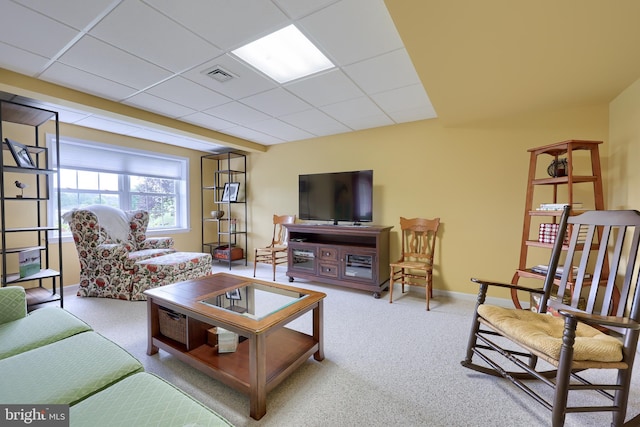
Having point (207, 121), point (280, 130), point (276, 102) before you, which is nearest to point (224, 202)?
point (207, 121)

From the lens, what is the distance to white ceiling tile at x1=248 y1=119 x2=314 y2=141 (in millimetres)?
3557

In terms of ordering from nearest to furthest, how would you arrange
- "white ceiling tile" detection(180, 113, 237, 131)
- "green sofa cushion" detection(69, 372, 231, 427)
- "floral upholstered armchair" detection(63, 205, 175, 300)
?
"green sofa cushion" detection(69, 372, 231, 427) → "floral upholstered armchair" detection(63, 205, 175, 300) → "white ceiling tile" detection(180, 113, 237, 131)

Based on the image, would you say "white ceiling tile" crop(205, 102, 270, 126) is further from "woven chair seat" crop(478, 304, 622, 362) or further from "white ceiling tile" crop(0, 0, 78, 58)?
"woven chair seat" crop(478, 304, 622, 362)

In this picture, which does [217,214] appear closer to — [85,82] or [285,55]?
[85,82]

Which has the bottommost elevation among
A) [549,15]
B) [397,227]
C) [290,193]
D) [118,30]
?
[397,227]

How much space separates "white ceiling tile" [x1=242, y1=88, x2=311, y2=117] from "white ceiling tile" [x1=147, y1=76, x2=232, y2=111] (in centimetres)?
29

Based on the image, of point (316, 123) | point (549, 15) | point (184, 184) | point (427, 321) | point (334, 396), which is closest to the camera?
point (549, 15)

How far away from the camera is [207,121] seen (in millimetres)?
3533

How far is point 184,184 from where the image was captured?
4.93 metres

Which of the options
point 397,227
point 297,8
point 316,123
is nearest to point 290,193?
point 316,123

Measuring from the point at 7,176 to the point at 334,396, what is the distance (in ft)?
13.8

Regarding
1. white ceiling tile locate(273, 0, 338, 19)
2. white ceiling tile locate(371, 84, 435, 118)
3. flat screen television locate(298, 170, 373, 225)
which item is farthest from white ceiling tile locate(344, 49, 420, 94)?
flat screen television locate(298, 170, 373, 225)

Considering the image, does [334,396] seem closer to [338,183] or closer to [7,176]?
[338,183]

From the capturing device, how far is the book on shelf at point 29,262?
249 cm
